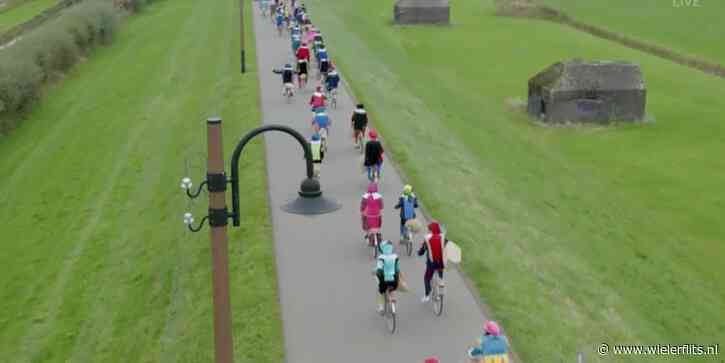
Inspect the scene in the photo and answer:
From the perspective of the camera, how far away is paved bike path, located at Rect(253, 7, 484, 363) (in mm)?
13773

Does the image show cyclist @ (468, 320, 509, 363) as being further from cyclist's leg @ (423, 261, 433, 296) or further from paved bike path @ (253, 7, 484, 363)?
cyclist's leg @ (423, 261, 433, 296)

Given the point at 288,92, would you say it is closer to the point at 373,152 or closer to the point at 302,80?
the point at 302,80

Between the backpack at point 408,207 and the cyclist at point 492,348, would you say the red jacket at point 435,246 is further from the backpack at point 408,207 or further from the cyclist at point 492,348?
the cyclist at point 492,348

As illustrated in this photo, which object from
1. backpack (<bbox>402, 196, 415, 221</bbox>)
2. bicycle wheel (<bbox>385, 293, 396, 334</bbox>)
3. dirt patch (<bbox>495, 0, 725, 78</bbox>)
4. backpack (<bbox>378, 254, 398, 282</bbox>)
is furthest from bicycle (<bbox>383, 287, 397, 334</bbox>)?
dirt patch (<bbox>495, 0, 725, 78</bbox>)

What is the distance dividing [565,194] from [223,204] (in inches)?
701

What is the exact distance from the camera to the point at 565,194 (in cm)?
2598

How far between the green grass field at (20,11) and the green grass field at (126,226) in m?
26.1

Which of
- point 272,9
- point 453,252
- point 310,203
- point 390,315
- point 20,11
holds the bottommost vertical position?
point 20,11

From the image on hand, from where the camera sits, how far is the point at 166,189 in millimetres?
25328

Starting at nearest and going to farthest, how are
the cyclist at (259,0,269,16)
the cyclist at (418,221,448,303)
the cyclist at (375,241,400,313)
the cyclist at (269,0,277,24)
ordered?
1. the cyclist at (375,241,400,313)
2. the cyclist at (418,221,448,303)
3. the cyclist at (269,0,277,24)
4. the cyclist at (259,0,269,16)

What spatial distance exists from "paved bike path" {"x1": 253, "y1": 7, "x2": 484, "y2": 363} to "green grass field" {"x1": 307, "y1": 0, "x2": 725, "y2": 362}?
107 centimetres

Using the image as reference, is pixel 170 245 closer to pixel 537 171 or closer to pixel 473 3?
pixel 537 171

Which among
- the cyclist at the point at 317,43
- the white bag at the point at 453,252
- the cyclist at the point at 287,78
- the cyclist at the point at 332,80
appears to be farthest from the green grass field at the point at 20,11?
the white bag at the point at 453,252

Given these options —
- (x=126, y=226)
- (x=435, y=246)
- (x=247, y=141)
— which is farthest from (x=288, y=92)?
(x=247, y=141)
